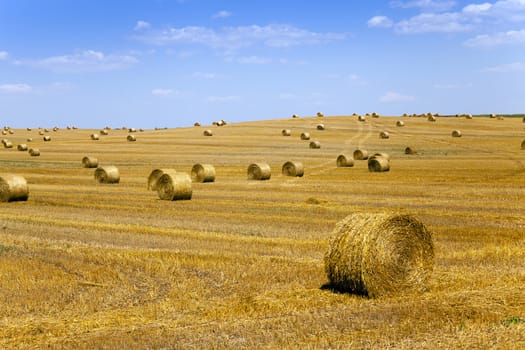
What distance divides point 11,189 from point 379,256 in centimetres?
1887

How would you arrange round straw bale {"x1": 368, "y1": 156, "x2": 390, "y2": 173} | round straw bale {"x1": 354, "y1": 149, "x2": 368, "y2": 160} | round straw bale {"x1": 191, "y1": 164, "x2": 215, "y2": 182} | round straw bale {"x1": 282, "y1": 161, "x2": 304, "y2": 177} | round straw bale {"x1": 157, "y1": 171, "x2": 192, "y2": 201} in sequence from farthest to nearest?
1. round straw bale {"x1": 354, "y1": 149, "x2": 368, "y2": 160}
2. round straw bale {"x1": 368, "y1": 156, "x2": 390, "y2": 173}
3. round straw bale {"x1": 282, "y1": 161, "x2": 304, "y2": 177}
4. round straw bale {"x1": 191, "y1": 164, "x2": 215, "y2": 182}
5. round straw bale {"x1": 157, "y1": 171, "x2": 192, "y2": 201}

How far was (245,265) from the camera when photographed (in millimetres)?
13844

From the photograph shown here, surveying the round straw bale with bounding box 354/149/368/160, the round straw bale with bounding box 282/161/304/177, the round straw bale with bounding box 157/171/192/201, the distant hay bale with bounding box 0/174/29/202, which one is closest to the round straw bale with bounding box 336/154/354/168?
the round straw bale with bounding box 354/149/368/160

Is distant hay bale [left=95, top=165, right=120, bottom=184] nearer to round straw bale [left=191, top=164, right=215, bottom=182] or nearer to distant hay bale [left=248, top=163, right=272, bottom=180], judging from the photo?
round straw bale [left=191, top=164, right=215, bottom=182]

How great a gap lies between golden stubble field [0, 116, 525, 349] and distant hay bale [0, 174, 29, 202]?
0.72 metres

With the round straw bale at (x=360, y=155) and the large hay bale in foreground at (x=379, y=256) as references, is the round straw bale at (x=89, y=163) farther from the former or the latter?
Answer: the large hay bale in foreground at (x=379, y=256)

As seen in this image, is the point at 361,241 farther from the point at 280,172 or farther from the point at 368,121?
the point at 368,121

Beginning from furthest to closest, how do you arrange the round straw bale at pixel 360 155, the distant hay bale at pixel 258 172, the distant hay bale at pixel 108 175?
the round straw bale at pixel 360 155
the distant hay bale at pixel 258 172
the distant hay bale at pixel 108 175

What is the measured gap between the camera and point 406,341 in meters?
8.66

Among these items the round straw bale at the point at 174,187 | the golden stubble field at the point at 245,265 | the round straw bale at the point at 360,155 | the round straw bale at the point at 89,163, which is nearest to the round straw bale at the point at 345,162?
the round straw bale at the point at 360,155

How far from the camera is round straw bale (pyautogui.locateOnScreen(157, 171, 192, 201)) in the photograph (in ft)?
87.0

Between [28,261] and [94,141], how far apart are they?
198 feet

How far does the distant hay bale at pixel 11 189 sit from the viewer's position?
2589 centimetres

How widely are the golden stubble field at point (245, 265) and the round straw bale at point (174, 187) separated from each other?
27.2 inches
